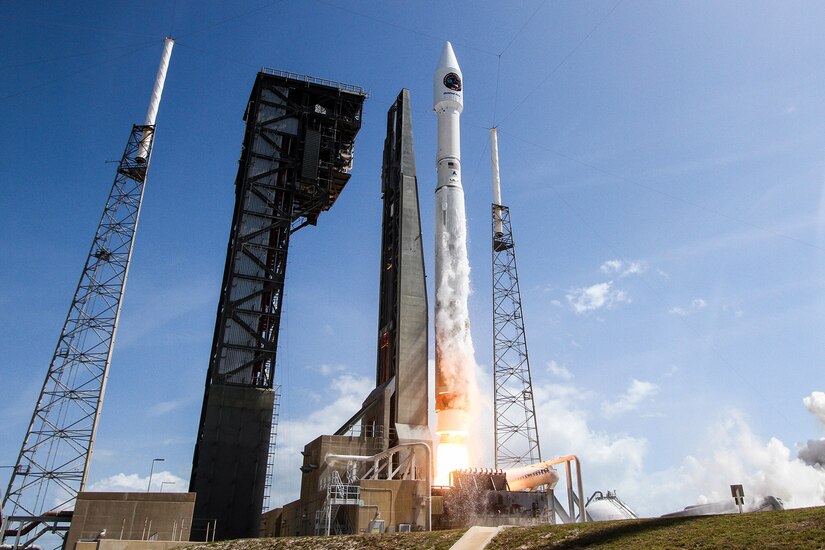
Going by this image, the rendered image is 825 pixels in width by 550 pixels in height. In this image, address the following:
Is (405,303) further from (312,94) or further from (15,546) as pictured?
(15,546)

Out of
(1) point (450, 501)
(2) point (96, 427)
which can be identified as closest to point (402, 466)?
(1) point (450, 501)

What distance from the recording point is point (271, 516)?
58.6m

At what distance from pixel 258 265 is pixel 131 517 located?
26.1 meters

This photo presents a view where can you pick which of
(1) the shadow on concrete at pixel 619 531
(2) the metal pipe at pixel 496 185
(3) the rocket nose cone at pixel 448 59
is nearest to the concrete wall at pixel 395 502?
(1) the shadow on concrete at pixel 619 531

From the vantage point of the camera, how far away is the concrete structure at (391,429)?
4356 centimetres

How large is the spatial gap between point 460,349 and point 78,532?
28.6 meters

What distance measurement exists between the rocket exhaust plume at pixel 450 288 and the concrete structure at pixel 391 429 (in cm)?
185

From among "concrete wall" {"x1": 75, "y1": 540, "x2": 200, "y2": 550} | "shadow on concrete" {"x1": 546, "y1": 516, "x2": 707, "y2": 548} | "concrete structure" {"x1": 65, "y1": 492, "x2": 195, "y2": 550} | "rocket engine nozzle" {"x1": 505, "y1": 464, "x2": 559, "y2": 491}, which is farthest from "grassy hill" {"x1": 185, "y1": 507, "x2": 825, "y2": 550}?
"rocket engine nozzle" {"x1": 505, "y1": 464, "x2": 559, "y2": 491}

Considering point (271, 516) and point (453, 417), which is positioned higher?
point (453, 417)

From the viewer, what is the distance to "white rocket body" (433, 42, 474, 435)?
5047 cm

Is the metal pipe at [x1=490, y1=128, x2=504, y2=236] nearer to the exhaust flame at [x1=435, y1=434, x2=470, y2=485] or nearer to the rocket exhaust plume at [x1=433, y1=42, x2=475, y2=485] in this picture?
the rocket exhaust plume at [x1=433, y1=42, x2=475, y2=485]

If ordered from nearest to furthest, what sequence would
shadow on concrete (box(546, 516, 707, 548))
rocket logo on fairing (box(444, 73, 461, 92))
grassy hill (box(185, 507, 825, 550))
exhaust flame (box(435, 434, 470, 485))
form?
grassy hill (box(185, 507, 825, 550)) < shadow on concrete (box(546, 516, 707, 548)) < exhaust flame (box(435, 434, 470, 485)) < rocket logo on fairing (box(444, 73, 461, 92))

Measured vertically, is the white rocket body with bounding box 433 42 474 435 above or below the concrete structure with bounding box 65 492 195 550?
above

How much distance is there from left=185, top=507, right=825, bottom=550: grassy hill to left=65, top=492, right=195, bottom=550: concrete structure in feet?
40.7
